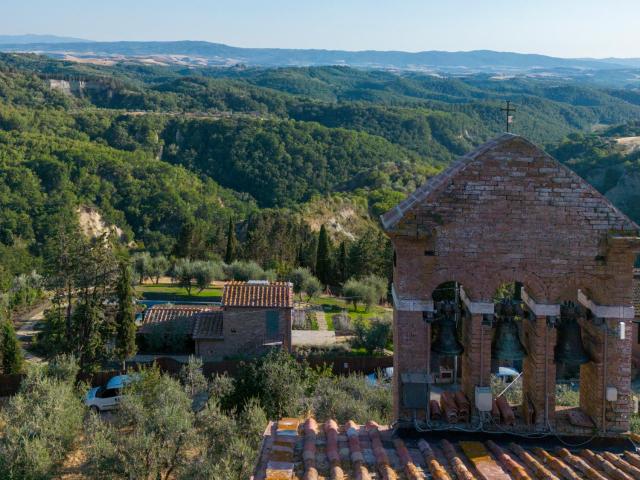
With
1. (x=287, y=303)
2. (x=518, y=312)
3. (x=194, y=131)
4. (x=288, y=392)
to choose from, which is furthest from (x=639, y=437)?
(x=194, y=131)

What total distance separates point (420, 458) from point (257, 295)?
19912 mm

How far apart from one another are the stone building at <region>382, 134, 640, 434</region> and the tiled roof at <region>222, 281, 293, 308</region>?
18753mm

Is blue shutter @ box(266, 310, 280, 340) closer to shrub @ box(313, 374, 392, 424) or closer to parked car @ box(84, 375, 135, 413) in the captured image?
parked car @ box(84, 375, 135, 413)

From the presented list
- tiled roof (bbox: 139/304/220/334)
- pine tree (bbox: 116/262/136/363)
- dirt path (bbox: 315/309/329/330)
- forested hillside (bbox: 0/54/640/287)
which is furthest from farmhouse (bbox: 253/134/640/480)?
forested hillside (bbox: 0/54/640/287)

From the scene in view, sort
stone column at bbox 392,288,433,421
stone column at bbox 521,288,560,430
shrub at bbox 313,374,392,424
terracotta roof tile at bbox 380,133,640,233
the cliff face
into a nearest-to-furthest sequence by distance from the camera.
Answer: terracotta roof tile at bbox 380,133,640,233 → stone column at bbox 521,288,560,430 → stone column at bbox 392,288,433,421 → shrub at bbox 313,374,392,424 → the cliff face

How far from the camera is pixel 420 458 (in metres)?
5.39

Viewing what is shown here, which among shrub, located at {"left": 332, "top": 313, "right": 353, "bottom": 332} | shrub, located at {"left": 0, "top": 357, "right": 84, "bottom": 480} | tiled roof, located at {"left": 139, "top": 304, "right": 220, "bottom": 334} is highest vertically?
shrub, located at {"left": 0, "top": 357, "right": 84, "bottom": 480}

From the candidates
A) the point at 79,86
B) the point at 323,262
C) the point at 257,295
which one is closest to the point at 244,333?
the point at 257,295

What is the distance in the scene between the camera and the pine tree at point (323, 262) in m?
42.6

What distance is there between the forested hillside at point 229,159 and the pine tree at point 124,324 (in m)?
15.5

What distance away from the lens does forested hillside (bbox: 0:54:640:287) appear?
57438 mm

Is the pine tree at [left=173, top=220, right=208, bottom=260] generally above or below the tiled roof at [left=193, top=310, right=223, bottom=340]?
below

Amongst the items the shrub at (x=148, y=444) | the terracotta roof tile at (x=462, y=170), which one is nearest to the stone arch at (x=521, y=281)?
the terracotta roof tile at (x=462, y=170)

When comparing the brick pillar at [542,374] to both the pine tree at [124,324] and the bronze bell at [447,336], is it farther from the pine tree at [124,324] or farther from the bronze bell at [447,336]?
the pine tree at [124,324]
